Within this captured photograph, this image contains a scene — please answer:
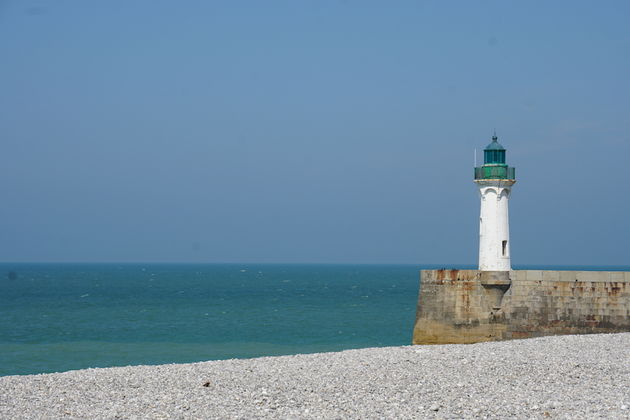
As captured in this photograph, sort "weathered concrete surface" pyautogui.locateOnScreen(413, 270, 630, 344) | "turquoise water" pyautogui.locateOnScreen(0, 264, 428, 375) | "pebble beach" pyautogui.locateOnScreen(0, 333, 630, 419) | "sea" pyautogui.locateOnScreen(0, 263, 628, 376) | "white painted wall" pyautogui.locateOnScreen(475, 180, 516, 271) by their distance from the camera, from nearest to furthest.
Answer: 1. "pebble beach" pyautogui.locateOnScreen(0, 333, 630, 419)
2. "weathered concrete surface" pyautogui.locateOnScreen(413, 270, 630, 344)
3. "white painted wall" pyautogui.locateOnScreen(475, 180, 516, 271)
4. "sea" pyautogui.locateOnScreen(0, 263, 628, 376)
5. "turquoise water" pyautogui.locateOnScreen(0, 264, 428, 375)

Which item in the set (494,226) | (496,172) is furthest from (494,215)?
(496,172)

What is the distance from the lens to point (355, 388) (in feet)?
51.1

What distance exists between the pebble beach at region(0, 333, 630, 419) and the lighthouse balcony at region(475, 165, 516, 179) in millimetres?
7485

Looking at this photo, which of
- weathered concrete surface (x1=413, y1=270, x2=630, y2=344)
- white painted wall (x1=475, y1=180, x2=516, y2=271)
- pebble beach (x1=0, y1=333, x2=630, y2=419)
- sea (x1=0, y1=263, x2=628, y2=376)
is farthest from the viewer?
sea (x1=0, y1=263, x2=628, y2=376)

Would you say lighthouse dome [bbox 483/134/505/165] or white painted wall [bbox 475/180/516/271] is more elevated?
lighthouse dome [bbox 483/134/505/165]

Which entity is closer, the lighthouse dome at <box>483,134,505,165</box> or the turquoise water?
the lighthouse dome at <box>483,134,505,165</box>

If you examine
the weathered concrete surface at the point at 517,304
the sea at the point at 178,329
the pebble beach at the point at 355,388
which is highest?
the weathered concrete surface at the point at 517,304

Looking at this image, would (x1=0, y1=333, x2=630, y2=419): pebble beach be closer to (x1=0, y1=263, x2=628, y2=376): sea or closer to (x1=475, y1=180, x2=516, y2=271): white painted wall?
(x1=475, y1=180, x2=516, y2=271): white painted wall

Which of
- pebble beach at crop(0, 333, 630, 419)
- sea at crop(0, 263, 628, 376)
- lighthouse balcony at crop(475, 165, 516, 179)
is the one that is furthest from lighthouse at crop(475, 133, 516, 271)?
sea at crop(0, 263, 628, 376)

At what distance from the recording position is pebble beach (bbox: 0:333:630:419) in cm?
1346

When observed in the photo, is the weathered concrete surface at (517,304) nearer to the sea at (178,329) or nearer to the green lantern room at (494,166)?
the green lantern room at (494,166)

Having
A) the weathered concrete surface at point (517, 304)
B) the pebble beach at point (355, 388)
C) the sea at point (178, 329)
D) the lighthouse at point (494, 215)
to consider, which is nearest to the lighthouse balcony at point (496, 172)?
the lighthouse at point (494, 215)

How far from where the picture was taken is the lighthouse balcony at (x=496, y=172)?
26578mm

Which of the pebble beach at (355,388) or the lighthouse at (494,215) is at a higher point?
the lighthouse at (494,215)
